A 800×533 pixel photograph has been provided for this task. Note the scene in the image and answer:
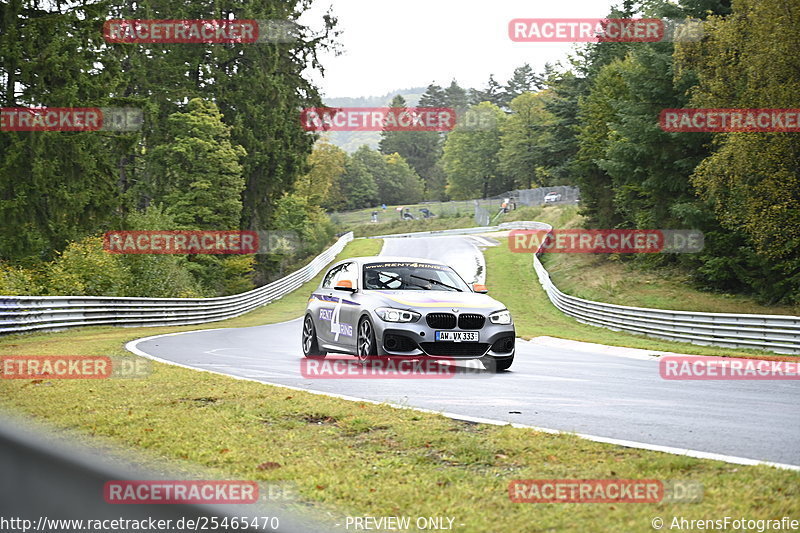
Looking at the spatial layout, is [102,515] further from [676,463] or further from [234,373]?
[234,373]

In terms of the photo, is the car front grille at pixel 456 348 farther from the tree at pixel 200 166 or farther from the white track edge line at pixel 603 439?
the tree at pixel 200 166

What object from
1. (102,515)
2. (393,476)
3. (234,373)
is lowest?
(234,373)

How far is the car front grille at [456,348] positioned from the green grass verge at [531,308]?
8.20m

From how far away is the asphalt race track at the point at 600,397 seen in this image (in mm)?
6830

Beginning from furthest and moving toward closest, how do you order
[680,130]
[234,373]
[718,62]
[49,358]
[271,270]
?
1. [271,270]
2. [680,130]
3. [718,62]
4. [49,358]
5. [234,373]

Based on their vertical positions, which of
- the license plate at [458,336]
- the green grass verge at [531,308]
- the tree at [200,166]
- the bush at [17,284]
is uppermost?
the tree at [200,166]

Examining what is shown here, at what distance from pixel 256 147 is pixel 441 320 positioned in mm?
40159

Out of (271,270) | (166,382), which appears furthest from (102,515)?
(271,270)

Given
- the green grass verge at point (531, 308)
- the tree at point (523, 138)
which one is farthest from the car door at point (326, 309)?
the tree at point (523, 138)

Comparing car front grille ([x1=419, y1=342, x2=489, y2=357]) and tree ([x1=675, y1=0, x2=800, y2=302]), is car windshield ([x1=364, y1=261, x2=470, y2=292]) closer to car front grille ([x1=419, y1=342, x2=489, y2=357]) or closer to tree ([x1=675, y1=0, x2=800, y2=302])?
car front grille ([x1=419, y1=342, x2=489, y2=357])

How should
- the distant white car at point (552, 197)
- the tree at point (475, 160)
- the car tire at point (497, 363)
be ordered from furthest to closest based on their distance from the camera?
the tree at point (475, 160), the distant white car at point (552, 197), the car tire at point (497, 363)

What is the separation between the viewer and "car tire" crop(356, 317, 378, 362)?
12.8 metres

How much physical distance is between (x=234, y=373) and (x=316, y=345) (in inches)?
107

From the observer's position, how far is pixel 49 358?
536 inches
